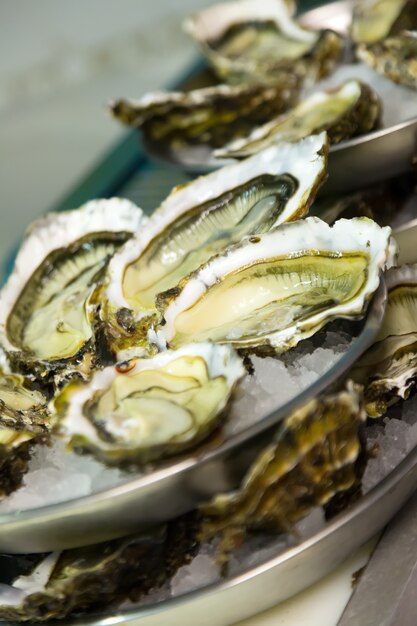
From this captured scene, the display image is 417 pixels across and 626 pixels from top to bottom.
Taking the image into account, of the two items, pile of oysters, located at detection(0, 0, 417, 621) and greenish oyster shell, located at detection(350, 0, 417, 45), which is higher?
greenish oyster shell, located at detection(350, 0, 417, 45)

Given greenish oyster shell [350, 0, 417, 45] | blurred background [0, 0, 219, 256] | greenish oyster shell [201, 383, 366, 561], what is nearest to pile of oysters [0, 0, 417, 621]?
greenish oyster shell [201, 383, 366, 561]

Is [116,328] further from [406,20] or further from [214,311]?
[406,20]

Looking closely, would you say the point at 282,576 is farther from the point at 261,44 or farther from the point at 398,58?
the point at 261,44

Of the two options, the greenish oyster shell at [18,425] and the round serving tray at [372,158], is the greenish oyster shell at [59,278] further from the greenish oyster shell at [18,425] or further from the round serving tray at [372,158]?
the round serving tray at [372,158]

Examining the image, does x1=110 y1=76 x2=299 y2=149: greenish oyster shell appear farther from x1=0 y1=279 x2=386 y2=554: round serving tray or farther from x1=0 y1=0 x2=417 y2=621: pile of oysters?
x1=0 y1=279 x2=386 y2=554: round serving tray

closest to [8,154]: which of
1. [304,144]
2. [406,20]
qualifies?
[406,20]

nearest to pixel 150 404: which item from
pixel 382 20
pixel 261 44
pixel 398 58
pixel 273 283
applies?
pixel 273 283
